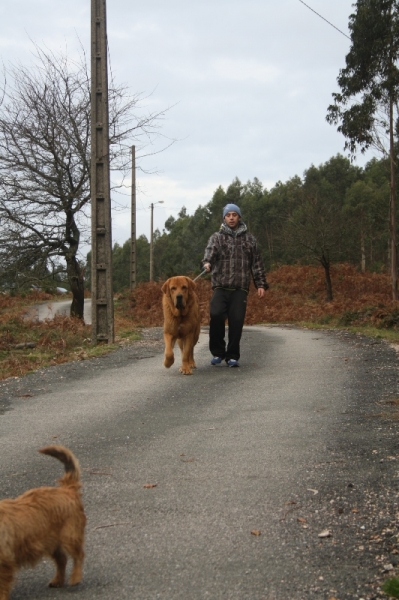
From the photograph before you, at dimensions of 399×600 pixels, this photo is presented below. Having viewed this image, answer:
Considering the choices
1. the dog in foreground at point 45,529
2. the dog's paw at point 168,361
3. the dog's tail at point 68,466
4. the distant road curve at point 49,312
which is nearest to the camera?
the dog in foreground at point 45,529

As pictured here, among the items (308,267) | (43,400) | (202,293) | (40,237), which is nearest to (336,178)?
(308,267)

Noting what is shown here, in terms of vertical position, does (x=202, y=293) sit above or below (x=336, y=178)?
below

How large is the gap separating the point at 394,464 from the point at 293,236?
3149 cm

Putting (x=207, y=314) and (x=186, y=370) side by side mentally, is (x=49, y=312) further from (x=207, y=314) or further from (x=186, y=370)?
(x=186, y=370)

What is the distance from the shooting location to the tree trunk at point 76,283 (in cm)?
2428

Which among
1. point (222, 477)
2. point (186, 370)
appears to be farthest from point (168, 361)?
point (222, 477)

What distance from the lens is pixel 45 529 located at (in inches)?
114

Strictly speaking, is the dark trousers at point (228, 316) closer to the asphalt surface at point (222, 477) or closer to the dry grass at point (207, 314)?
the asphalt surface at point (222, 477)

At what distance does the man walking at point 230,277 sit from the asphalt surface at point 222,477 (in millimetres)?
1117

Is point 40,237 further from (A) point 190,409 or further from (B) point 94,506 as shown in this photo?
(B) point 94,506

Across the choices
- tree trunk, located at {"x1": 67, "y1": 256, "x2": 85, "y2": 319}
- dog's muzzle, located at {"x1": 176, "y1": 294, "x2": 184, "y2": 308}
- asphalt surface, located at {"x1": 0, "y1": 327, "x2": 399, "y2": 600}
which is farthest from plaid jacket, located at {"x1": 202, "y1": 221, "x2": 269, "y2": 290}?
tree trunk, located at {"x1": 67, "y1": 256, "x2": 85, "y2": 319}

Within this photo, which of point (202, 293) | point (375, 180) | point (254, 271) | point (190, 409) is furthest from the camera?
point (375, 180)

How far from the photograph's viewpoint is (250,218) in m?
82.2

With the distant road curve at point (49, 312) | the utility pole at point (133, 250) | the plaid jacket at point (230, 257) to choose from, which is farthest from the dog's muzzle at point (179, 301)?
the utility pole at point (133, 250)
